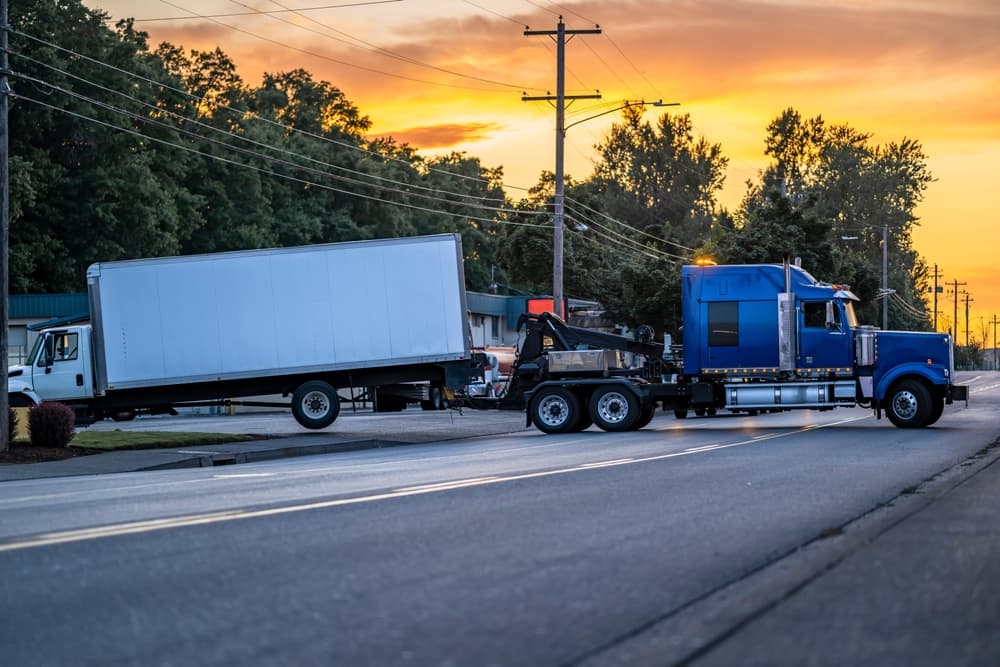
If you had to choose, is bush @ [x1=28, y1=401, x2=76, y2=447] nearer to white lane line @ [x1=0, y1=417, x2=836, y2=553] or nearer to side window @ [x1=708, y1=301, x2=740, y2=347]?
white lane line @ [x1=0, y1=417, x2=836, y2=553]

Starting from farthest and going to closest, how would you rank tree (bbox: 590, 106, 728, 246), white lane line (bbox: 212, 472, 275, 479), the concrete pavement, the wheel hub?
1. tree (bbox: 590, 106, 728, 246)
2. the wheel hub
3. white lane line (bbox: 212, 472, 275, 479)
4. the concrete pavement

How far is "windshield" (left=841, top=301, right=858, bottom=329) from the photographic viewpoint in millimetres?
29656

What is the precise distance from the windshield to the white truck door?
16.6 metres

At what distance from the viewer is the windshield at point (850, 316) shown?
97.3 feet

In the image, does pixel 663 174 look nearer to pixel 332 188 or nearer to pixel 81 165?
pixel 332 188

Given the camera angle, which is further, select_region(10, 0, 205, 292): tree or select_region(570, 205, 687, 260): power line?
select_region(570, 205, 687, 260): power line

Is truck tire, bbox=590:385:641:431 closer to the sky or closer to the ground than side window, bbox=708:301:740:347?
closer to the ground

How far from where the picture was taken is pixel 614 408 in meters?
29.3

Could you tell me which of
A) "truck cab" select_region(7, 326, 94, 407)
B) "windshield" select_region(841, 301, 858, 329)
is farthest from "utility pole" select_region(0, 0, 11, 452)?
"windshield" select_region(841, 301, 858, 329)

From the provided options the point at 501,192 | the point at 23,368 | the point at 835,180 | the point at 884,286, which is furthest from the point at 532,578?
the point at 501,192

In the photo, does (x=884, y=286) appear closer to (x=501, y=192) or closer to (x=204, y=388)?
(x=501, y=192)

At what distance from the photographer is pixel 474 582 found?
26.0 ft

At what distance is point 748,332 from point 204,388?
1190 centimetres

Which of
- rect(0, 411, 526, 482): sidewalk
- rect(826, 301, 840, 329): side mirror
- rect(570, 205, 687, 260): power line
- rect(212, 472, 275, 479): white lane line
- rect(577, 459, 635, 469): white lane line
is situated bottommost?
rect(0, 411, 526, 482): sidewalk
